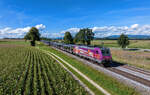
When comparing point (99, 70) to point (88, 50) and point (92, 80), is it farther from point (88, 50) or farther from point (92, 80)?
point (88, 50)

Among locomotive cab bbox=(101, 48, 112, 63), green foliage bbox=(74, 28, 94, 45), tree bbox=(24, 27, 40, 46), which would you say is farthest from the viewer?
tree bbox=(24, 27, 40, 46)

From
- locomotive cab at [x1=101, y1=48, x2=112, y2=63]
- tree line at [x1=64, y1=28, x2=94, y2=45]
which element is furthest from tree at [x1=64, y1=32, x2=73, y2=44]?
locomotive cab at [x1=101, y1=48, x2=112, y2=63]

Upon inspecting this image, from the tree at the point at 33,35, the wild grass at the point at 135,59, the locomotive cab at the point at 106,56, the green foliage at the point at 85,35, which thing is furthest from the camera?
the tree at the point at 33,35

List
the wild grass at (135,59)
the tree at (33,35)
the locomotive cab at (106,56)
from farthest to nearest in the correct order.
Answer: the tree at (33,35), the wild grass at (135,59), the locomotive cab at (106,56)

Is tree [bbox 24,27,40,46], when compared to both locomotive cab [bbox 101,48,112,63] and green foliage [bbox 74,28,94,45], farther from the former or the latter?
locomotive cab [bbox 101,48,112,63]

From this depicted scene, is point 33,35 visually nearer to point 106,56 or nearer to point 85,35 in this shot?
point 85,35

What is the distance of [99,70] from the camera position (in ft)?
60.0

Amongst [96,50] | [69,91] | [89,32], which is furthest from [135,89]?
[89,32]

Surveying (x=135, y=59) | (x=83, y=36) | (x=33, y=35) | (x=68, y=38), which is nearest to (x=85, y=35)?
(x=83, y=36)

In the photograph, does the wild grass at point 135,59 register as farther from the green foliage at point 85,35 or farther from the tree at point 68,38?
the tree at point 68,38

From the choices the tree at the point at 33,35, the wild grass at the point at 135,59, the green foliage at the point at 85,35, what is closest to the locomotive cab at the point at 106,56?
the wild grass at the point at 135,59

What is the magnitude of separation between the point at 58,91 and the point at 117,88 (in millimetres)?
6464

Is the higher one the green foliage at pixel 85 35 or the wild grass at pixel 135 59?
the green foliage at pixel 85 35

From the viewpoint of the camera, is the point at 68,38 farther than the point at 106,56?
Yes
